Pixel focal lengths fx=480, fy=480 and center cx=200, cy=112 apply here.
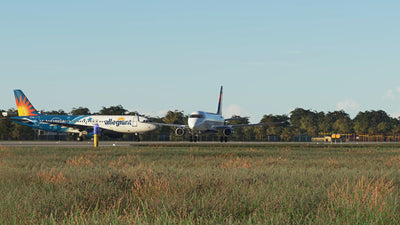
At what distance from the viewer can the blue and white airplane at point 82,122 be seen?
Result: 76.4 metres

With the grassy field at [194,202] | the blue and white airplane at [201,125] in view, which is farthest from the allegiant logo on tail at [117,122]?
the grassy field at [194,202]

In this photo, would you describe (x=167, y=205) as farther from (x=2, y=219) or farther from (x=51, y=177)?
(x=51, y=177)

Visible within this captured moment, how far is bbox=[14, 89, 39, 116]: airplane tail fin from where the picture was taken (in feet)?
275

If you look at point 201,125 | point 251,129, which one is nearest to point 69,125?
point 201,125

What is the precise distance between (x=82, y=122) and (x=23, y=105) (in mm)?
13021

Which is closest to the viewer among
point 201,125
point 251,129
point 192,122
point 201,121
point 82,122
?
point 192,122

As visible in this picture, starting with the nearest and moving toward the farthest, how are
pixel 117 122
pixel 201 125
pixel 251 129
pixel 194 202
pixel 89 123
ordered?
pixel 194 202, pixel 201 125, pixel 117 122, pixel 89 123, pixel 251 129

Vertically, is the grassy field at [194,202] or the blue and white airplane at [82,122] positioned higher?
the blue and white airplane at [82,122]

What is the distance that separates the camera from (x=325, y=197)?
10.7 meters

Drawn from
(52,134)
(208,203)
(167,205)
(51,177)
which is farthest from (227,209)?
(52,134)

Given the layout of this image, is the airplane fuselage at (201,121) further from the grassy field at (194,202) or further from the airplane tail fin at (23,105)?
the grassy field at (194,202)

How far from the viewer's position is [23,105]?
84.3 metres

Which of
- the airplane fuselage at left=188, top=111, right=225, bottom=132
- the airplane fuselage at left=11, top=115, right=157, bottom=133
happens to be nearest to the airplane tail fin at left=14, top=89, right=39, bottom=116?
the airplane fuselage at left=11, top=115, right=157, bottom=133

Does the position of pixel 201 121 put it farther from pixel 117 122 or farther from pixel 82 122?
pixel 82 122
